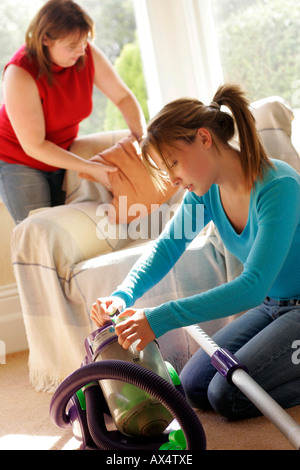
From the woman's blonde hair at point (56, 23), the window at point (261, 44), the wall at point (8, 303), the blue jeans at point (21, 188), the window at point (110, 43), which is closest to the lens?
the woman's blonde hair at point (56, 23)

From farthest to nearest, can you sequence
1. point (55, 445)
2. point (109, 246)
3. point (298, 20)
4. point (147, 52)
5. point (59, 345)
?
1. point (147, 52)
2. point (298, 20)
3. point (109, 246)
4. point (59, 345)
5. point (55, 445)

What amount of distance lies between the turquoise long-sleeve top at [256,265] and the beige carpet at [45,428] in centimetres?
30

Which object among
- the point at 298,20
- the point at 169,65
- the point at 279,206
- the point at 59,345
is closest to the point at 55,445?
the point at 59,345

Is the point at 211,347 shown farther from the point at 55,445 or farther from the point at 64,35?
the point at 64,35

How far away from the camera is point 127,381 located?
38.0 inches

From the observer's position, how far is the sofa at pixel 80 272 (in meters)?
1.72

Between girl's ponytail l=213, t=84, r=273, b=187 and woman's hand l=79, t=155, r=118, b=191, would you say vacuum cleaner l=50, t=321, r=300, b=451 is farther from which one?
woman's hand l=79, t=155, r=118, b=191

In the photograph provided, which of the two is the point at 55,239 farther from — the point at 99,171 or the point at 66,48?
the point at 66,48

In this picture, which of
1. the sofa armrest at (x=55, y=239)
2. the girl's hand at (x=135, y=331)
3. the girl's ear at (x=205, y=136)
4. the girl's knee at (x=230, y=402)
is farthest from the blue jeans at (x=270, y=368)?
the sofa armrest at (x=55, y=239)

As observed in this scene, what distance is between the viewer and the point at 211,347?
1251mm

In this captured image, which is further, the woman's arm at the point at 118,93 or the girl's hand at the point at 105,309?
the woman's arm at the point at 118,93

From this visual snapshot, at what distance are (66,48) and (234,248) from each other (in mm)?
951

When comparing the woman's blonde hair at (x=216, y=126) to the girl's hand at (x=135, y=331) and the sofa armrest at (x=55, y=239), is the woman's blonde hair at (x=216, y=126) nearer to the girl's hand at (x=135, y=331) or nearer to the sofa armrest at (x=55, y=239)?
the girl's hand at (x=135, y=331)

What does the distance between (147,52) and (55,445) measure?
192cm
